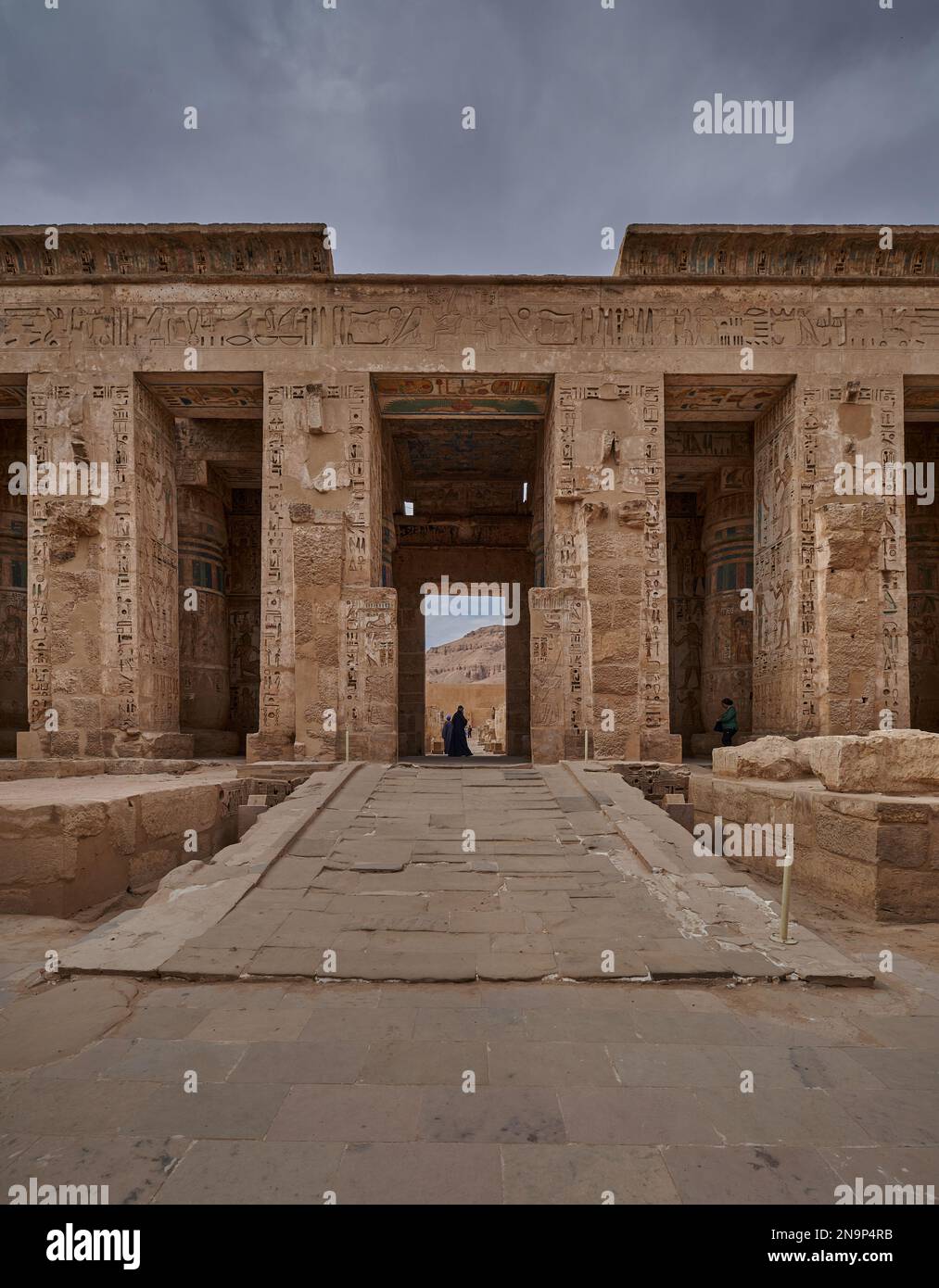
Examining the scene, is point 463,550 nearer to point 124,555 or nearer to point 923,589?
point 124,555

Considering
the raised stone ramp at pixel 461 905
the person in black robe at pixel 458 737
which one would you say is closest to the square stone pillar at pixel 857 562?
the raised stone ramp at pixel 461 905

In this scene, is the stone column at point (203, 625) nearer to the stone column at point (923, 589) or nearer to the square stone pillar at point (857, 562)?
the square stone pillar at point (857, 562)

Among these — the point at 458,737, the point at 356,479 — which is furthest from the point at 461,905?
the point at 458,737

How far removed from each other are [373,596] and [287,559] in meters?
1.33

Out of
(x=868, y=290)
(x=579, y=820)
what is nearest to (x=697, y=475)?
(x=868, y=290)

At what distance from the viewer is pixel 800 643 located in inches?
357

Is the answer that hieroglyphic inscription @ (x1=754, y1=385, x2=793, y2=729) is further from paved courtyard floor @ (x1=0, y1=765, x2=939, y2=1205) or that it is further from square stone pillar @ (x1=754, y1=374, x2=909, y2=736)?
paved courtyard floor @ (x1=0, y1=765, x2=939, y2=1205)

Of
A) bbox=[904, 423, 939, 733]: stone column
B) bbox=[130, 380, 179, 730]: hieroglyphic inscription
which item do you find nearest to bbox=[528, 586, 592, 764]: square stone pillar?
bbox=[130, 380, 179, 730]: hieroglyphic inscription

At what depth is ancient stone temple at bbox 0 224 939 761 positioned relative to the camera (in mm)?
8922

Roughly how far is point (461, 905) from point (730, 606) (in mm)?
9552

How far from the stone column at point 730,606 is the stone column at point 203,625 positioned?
358 inches

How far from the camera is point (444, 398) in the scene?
32.2ft

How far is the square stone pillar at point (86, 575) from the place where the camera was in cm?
895
